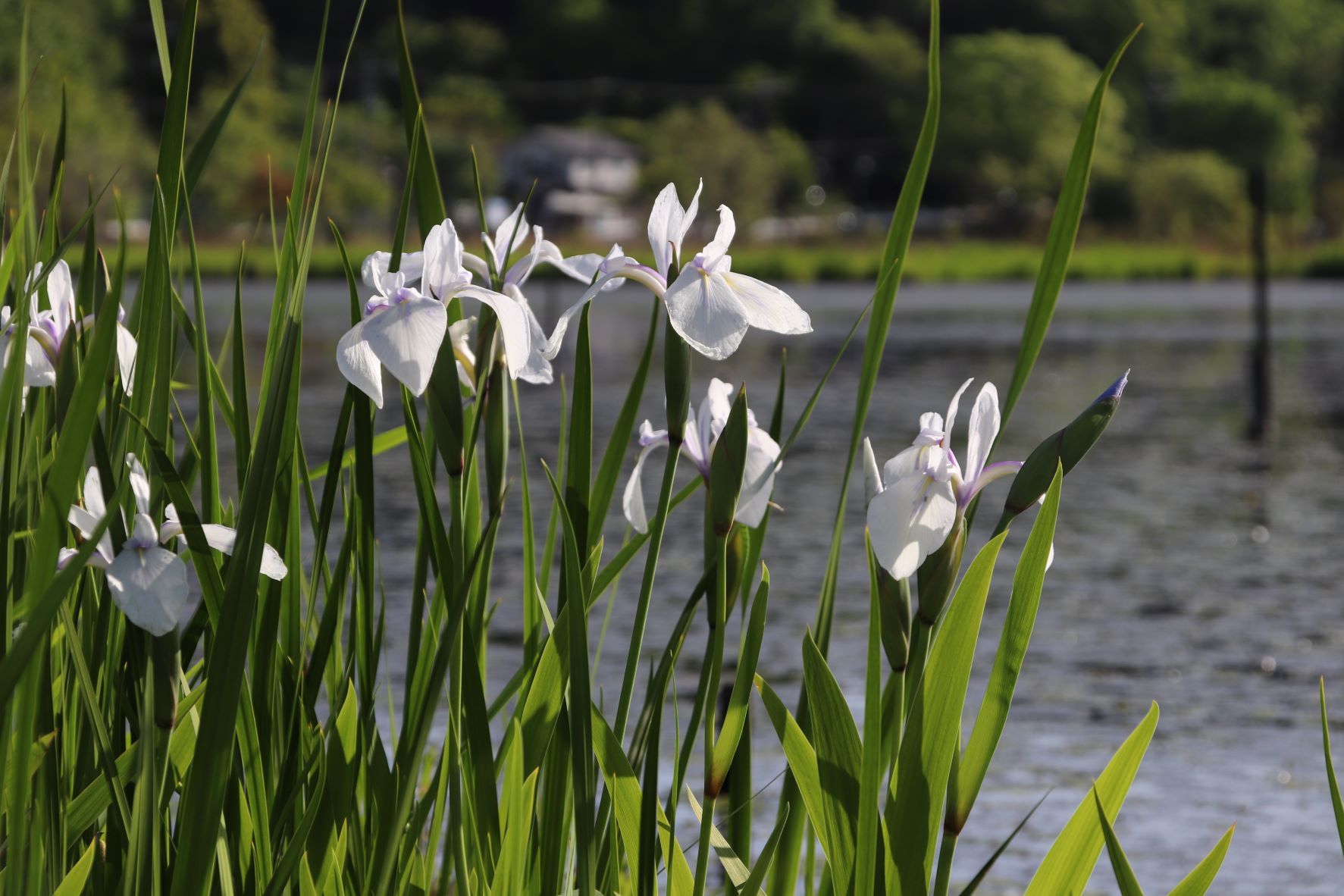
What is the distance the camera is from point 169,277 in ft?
2.85

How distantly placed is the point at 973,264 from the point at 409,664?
115 ft

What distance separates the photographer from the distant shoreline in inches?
1187

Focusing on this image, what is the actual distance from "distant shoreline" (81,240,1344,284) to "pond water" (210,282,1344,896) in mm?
17494

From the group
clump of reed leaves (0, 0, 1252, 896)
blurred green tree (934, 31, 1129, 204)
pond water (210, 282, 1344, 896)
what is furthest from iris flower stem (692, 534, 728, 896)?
blurred green tree (934, 31, 1129, 204)

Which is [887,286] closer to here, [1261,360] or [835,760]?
[835,760]

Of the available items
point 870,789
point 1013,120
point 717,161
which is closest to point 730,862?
point 870,789

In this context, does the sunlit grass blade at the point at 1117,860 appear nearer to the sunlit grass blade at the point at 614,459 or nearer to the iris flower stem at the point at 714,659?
the iris flower stem at the point at 714,659

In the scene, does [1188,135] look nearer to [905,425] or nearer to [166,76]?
[905,425]

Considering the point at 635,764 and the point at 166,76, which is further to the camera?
the point at 635,764

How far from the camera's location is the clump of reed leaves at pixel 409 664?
2.61ft

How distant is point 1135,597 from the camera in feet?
15.6

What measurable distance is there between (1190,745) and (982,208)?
5014 cm

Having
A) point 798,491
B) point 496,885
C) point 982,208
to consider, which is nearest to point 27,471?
point 496,885

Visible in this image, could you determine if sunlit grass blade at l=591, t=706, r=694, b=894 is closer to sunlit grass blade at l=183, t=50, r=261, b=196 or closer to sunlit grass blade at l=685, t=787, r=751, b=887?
sunlit grass blade at l=685, t=787, r=751, b=887
